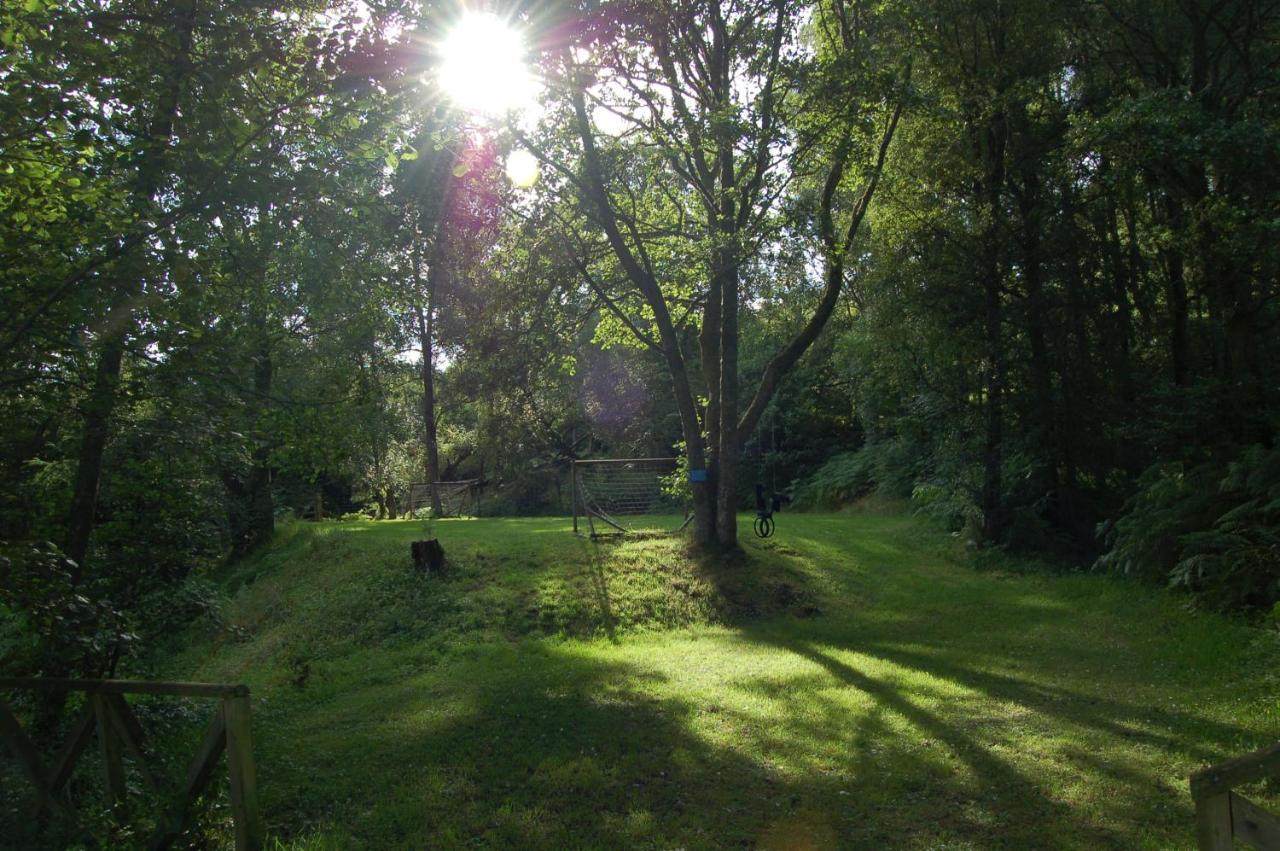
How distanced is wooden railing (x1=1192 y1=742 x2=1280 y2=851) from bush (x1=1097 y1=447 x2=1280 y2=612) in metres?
6.96

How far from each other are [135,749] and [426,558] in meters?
7.56

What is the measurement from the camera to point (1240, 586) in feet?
31.9

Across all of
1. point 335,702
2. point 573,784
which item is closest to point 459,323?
point 335,702

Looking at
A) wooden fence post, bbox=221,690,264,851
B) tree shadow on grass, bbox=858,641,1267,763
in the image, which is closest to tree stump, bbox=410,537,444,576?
tree shadow on grass, bbox=858,641,1267,763

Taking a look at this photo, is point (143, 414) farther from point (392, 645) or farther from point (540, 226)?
point (540, 226)

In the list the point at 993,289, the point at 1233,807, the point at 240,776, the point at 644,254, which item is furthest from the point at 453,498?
the point at 1233,807

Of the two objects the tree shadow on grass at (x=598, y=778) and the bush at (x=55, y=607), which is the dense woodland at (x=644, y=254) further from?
the tree shadow on grass at (x=598, y=778)

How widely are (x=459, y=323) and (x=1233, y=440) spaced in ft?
50.7

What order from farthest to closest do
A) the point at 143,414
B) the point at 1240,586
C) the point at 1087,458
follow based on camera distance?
the point at 1087,458
the point at 1240,586
the point at 143,414

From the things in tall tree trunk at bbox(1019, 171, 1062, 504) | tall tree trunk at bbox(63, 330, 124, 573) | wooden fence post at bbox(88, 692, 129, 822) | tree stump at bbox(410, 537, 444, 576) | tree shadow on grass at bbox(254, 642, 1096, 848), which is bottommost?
tree shadow on grass at bbox(254, 642, 1096, 848)

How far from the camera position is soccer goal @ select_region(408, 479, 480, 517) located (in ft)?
96.6

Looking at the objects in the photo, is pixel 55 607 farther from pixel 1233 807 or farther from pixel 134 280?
pixel 1233 807

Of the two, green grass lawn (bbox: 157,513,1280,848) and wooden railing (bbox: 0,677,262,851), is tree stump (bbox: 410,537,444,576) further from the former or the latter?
wooden railing (bbox: 0,677,262,851)

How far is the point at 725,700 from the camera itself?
8.16 meters
